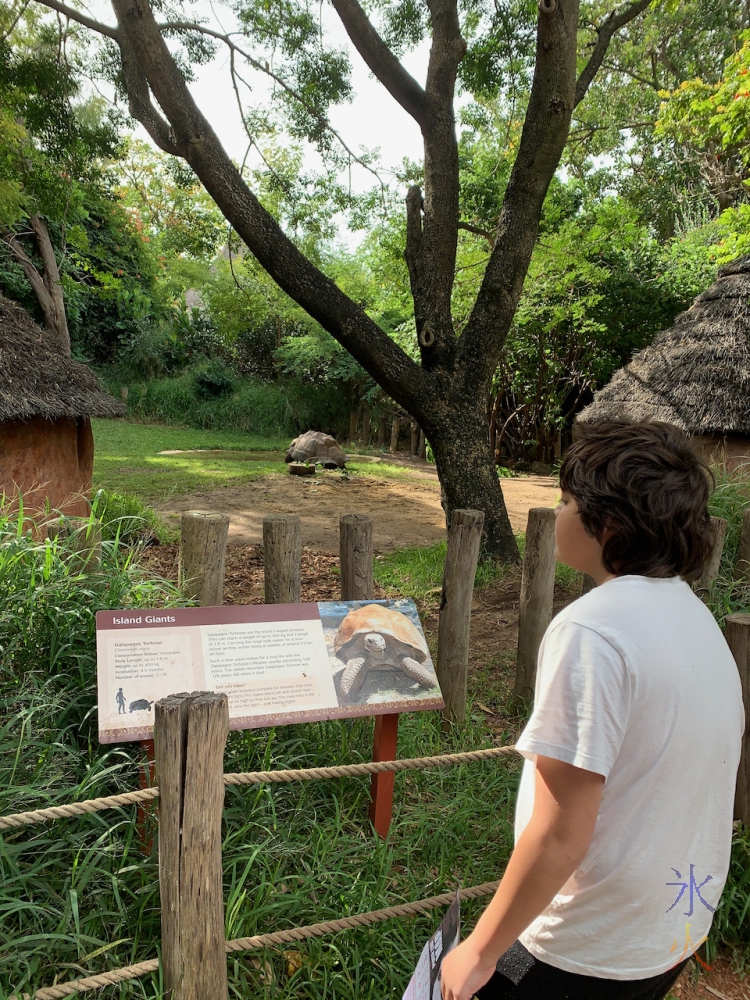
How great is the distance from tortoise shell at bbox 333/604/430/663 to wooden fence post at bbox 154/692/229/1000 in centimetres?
82

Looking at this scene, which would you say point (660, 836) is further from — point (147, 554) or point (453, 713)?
point (147, 554)

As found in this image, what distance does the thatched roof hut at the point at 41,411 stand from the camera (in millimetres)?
5648

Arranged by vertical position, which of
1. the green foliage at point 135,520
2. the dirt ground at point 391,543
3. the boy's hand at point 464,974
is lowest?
the dirt ground at point 391,543

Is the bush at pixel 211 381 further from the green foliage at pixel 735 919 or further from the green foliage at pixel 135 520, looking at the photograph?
the green foliage at pixel 735 919

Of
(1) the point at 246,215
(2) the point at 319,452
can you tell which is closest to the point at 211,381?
(2) the point at 319,452

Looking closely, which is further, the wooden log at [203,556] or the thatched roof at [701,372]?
the thatched roof at [701,372]

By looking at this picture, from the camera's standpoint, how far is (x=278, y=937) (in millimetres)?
1700

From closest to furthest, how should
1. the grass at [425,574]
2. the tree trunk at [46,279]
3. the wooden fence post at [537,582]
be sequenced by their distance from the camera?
the wooden fence post at [537,582]
the grass at [425,574]
the tree trunk at [46,279]

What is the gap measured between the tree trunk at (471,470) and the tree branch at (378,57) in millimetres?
2638

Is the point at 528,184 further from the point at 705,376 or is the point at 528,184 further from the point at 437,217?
the point at 705,376

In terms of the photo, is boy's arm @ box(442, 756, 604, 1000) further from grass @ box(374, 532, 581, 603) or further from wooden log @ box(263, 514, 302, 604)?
grass @ box(374, 532, 581, 603)

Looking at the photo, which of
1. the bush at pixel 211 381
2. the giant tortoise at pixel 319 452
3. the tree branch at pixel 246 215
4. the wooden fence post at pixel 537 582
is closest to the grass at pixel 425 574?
the tree branch at pixel 246 215

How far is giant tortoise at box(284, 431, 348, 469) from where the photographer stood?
41.0ft

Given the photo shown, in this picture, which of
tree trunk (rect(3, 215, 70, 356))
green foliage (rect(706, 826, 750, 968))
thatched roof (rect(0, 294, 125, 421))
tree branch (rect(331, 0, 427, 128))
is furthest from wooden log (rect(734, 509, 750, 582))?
tree trunk (rect(3, 215, 70, 356))
